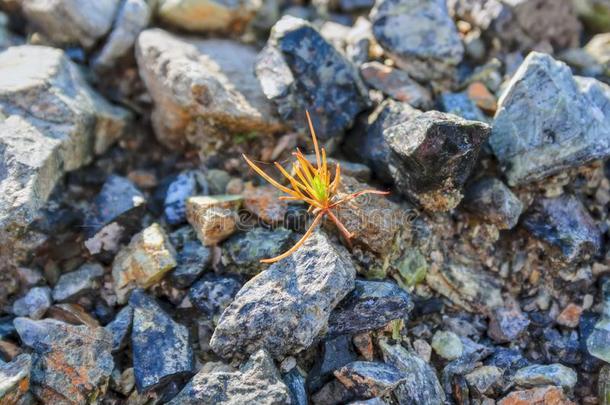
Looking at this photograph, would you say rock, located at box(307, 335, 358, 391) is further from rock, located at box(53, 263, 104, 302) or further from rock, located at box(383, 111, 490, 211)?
rock, located at box(53, 263, 104, 302)

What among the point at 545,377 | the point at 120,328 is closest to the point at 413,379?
the point at 545,377

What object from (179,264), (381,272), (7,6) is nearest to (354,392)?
(381,272)

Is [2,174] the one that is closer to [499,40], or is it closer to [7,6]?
[7,6]

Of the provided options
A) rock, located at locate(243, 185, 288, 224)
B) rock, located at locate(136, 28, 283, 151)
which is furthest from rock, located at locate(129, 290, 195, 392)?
rock, located at locate(136, 28, 283, 151)

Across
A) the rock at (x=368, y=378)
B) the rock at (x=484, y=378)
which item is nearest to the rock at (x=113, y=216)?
the rock at (x=368, y=378)

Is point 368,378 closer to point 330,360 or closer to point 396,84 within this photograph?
point 330,360
